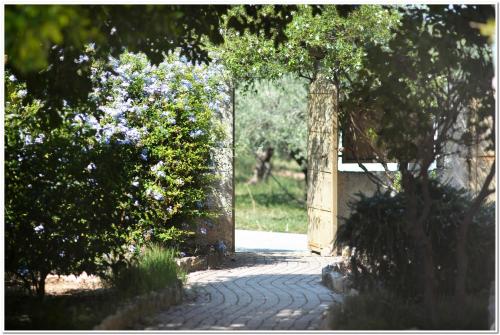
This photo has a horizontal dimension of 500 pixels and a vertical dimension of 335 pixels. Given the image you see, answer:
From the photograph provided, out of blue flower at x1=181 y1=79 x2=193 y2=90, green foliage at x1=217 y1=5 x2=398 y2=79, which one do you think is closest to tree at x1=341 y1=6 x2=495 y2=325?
green foliage at x1=217 y1=5 x2=398 y2=79

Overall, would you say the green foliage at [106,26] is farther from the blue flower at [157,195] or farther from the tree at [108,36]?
the blue flower at [157,195]

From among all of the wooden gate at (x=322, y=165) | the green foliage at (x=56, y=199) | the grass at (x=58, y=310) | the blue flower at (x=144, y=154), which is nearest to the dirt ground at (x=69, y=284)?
the grass at (x=58, y=310)

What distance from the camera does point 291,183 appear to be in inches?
833

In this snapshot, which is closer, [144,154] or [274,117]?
[144,154]

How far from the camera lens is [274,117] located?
16141 millimetres

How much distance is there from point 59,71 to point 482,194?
2.81 metres

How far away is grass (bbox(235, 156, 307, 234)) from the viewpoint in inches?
602

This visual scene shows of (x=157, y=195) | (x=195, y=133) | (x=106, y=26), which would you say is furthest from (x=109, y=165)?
(x=195, y=133)

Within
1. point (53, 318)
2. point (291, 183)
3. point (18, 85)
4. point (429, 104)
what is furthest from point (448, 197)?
point (291, 183)

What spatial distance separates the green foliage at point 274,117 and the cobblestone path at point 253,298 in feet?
21.9

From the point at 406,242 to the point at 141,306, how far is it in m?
1.85

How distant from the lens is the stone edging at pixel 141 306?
218 inches

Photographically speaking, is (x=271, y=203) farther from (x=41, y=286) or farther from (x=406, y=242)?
(x=406, y=242)

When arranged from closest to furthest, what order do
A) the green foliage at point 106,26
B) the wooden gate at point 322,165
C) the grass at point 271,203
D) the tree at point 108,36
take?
1. the green foliage at point 106,26
2. the tree at point 108,36
3. the wooden gate at point 322,165
4. the grass at point 271,203
